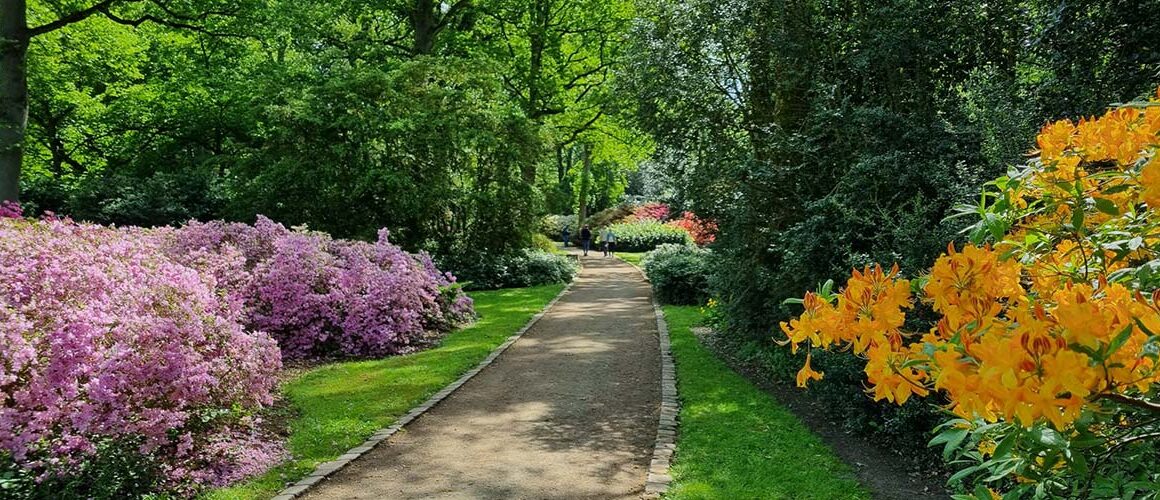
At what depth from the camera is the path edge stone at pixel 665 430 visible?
475 centimetres

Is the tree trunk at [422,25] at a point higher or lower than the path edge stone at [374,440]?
higher

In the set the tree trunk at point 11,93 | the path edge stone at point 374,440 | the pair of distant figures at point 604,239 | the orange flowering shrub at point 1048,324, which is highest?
the tree trunk at point 11,93

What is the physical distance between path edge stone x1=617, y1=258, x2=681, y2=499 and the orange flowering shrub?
2738 mm

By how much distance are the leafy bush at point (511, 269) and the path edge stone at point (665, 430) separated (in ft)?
25.0

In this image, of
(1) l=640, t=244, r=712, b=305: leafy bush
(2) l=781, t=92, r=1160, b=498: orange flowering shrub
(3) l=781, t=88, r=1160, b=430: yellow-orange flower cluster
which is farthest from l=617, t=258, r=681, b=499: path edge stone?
(1) l=640, t=244, r=712, b=305: leafy bush

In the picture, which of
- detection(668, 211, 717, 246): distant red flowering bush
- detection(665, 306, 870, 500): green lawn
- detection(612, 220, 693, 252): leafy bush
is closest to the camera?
detection(665, 306, 870, 500): green lawn

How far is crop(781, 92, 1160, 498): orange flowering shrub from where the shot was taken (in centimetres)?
114

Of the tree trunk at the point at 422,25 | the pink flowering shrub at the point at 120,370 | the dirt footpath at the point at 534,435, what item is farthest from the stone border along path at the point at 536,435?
the tree trunk at the point at 422,25

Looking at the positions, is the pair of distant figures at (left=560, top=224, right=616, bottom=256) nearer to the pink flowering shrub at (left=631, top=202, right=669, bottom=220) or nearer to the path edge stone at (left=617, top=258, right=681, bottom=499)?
the pink flowering shrub at (left=631, top=202, right=669, bottom=220)

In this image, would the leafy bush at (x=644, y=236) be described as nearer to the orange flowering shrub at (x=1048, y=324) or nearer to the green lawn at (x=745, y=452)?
the green lawn at (x=745, y=452)

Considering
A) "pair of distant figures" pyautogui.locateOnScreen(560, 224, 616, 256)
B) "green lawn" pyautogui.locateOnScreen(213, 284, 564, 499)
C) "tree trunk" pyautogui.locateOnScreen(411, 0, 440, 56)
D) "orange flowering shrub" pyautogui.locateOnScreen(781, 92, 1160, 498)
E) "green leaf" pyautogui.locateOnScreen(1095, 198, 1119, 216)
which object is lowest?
"green lawn" pyautogui.locateOnScreen(213, 284, 564, 499)

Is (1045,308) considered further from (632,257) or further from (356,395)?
(632,257)

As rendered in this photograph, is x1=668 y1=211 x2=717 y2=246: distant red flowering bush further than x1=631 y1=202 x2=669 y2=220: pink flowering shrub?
No

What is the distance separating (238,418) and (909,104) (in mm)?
6681
